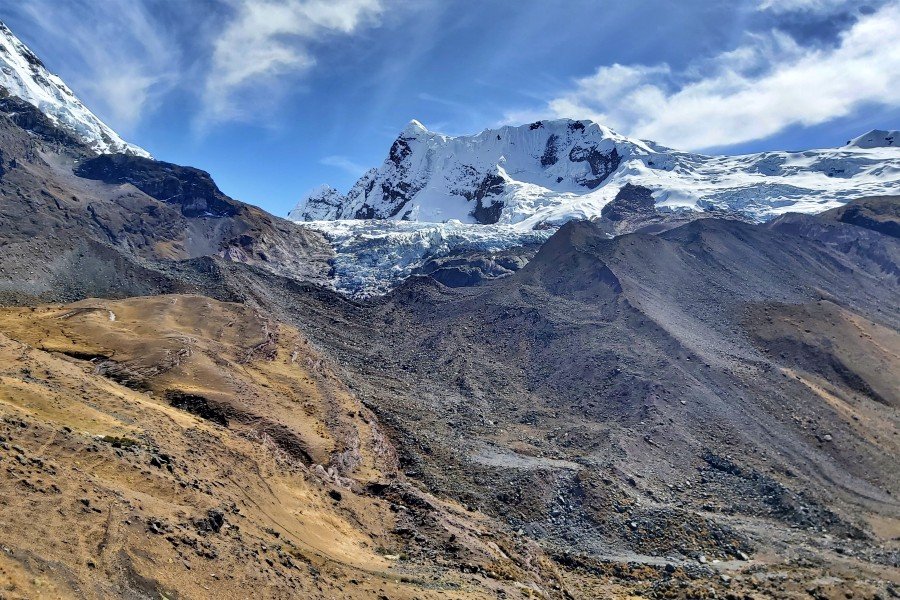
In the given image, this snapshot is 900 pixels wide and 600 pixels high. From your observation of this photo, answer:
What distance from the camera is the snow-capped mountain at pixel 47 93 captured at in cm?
14588

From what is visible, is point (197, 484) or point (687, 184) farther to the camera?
point (687, 184)

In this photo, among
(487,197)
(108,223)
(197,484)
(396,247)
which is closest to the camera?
(197,484)

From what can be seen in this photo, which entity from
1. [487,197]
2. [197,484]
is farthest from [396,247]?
[197,484]

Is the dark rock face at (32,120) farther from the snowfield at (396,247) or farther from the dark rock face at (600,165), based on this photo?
the dark rock face at (600,165)

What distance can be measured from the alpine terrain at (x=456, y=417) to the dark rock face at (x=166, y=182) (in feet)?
56.5

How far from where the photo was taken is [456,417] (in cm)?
5188

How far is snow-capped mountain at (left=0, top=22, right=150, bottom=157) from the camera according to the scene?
14588cm

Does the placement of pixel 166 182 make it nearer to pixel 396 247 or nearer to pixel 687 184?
pixel 396 247

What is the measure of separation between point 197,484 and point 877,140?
219 meters

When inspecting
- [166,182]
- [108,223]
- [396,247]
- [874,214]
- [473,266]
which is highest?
[166,182]

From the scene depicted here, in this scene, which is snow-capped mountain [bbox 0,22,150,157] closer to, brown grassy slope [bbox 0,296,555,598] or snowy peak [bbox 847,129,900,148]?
brown grassy slope [bbox 0,296,555,598]

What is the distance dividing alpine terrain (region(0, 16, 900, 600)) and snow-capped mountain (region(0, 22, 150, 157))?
54849 millimetres

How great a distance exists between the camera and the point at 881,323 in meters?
67.6

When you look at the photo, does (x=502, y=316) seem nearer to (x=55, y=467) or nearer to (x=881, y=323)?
(x=881, y=323)
